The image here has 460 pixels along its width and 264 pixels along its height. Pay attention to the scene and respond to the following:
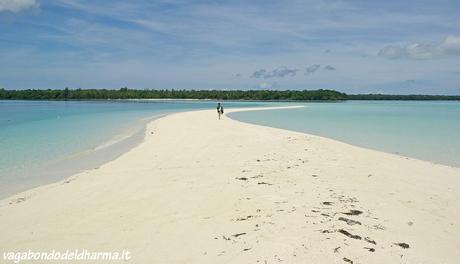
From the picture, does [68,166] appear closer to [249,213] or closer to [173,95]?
[249,213]

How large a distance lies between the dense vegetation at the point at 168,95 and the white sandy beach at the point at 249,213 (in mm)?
138251

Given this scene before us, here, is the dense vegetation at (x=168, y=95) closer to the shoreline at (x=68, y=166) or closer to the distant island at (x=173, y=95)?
the distant island at (x=173, y=95)

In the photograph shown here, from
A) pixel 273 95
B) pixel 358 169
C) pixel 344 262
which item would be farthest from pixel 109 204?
pixel 273 95

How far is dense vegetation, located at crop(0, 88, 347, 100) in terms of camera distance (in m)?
150

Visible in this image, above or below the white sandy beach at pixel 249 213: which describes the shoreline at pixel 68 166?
below

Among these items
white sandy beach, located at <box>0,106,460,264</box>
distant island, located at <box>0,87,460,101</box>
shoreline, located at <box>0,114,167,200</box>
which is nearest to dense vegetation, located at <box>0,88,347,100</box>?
distant island, located at <box>0,87,460,101</box>

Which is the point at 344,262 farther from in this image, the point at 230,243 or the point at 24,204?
the point at 24,204

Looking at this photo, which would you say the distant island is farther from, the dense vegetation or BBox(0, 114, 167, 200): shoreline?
BBox(0, 114, 167, 200): shoreline

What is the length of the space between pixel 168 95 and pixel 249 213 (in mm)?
153367

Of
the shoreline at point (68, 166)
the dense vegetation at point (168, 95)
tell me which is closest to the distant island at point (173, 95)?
the dense vegetation at point (168, 95)

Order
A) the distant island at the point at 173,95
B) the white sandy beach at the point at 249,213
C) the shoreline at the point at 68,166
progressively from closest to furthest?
the white sandy beach at the point at 249,213 < the shoreline at the point at 68,166 < the distant island at the point at 173,95

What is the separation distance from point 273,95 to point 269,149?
138 metres

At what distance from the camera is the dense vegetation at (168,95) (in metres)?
150

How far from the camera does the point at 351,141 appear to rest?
1814 centimetres
